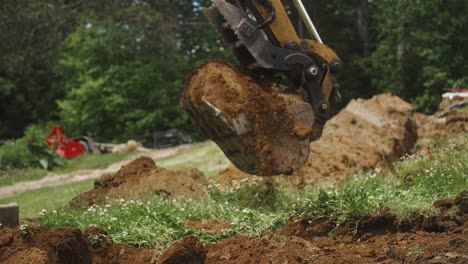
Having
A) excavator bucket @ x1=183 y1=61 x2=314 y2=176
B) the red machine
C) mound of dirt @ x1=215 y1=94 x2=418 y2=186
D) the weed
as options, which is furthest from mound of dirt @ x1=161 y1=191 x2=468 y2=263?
the red machine

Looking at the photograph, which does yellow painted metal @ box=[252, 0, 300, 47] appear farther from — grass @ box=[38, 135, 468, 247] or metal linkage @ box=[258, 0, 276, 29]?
grass @ box=[38, 135, 468, 247]

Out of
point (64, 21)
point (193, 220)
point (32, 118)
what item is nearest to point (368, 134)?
point (193, 220)

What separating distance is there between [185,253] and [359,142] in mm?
7165

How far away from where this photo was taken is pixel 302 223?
7.00 metres

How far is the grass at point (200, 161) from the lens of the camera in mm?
15903

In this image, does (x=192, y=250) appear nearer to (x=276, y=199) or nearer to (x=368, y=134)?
(x=276, y=199)

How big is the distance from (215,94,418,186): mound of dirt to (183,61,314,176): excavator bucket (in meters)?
2.89

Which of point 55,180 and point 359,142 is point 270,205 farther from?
point 55,180

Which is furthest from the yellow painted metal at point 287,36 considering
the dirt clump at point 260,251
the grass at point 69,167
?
the grass at point 69,167

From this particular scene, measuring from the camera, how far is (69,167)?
19.6 meters

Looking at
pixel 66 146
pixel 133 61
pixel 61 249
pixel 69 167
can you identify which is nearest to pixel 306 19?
pixel 61 249

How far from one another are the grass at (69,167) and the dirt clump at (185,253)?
11195 millimetres

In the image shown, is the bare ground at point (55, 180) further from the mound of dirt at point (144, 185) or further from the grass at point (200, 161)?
the mound of dirt at point (144, 185)

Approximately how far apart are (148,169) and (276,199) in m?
2.64
